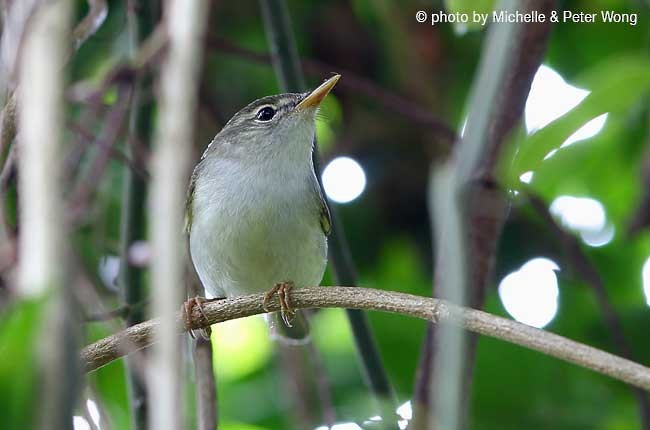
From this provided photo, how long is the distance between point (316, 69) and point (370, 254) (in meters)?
1.17

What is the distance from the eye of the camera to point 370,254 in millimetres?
5879

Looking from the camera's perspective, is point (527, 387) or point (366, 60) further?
point (366, 60)

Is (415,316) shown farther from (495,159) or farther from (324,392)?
(324,392)

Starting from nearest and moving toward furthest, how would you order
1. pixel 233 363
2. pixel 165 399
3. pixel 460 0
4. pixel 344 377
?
pixel 165 399
pixel 460 0
pixel 344 377
pixel 233 363

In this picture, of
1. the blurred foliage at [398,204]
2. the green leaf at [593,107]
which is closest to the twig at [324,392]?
the blurred foliage at [398,204]

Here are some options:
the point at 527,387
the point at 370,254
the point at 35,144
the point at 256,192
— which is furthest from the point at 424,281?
the point at 35,144

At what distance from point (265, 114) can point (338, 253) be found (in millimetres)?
1244

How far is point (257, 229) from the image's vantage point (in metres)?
4.61

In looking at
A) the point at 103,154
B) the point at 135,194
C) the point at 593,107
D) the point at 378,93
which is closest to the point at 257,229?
the point at 135,194

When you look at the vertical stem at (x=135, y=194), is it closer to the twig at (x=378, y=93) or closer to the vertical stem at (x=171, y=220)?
the twig at (x=378, y=93)

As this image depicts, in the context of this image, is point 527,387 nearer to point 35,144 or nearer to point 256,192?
point 256,192

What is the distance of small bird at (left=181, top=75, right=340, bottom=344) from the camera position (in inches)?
183

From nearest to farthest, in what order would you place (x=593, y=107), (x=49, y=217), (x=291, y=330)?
(x=49, y=217) → (x=593, y=107) → (x=291, y=330)

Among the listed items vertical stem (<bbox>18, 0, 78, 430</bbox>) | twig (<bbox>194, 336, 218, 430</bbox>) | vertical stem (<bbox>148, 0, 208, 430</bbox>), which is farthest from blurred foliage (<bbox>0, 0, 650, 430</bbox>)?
vertical stem (<bbox>148, 0, 208, 430</bbox>)
